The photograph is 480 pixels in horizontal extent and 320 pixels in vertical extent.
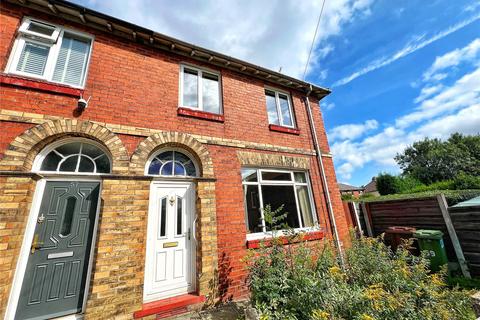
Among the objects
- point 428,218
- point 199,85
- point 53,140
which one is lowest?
point 428,218

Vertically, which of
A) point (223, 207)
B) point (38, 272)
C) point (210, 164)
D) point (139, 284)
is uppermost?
point (210, 164)

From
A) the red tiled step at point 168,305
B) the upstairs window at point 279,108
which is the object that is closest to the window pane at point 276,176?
the upstairs window at point 279,108

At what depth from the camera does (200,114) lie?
16.9 ft

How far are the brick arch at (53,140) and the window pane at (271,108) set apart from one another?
173 inches

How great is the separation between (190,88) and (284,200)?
4250mm

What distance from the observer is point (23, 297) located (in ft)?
10.2

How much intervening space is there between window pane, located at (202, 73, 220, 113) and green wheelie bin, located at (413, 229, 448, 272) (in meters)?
6.91

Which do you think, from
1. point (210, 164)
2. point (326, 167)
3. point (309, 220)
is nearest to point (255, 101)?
point (210, 164)

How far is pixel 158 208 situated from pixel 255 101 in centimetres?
424

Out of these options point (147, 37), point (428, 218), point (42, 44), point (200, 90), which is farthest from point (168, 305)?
point (428, 218)

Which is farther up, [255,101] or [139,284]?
[255,101]

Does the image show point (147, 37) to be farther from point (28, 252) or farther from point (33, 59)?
point (28, 252)

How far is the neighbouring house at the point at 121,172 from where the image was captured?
3.32m

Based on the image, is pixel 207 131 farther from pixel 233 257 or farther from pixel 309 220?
pixel 309 220
